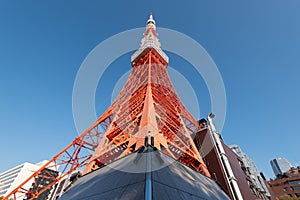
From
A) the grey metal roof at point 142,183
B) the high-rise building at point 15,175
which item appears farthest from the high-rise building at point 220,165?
the high-rise building at point 15,175

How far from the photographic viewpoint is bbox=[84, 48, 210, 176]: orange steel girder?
220 inches

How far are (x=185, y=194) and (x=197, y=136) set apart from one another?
645 cm

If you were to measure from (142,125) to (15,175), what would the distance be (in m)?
76.5

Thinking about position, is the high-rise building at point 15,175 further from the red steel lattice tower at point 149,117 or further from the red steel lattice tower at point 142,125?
the red steel lattice tower at point 149,117

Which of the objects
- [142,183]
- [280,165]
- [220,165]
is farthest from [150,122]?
[280,165]

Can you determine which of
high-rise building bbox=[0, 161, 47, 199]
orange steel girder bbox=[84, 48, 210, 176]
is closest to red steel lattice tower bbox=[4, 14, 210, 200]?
orange steel girder bbox=[84, 48, 210, 176]

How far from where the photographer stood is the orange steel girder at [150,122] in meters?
5.58

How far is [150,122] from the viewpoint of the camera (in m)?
5.50

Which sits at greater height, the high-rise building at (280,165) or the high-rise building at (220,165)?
the high-rise building at (280,165)

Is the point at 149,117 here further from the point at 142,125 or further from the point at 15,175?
the point at 15,175

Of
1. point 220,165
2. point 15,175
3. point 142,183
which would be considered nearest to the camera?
point 142,183

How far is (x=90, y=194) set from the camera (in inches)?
127

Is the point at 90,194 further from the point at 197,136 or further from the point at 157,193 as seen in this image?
the point at 197,136

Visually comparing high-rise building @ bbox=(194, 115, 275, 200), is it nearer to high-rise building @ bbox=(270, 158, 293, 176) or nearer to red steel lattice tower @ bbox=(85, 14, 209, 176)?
red steel lattice tower @ bbox=(85, 14, 209, 176)
